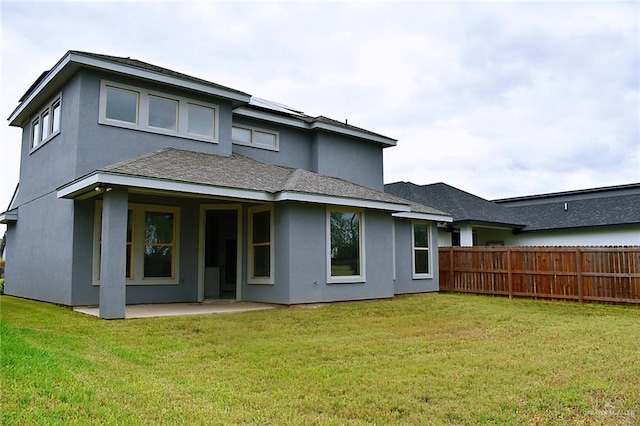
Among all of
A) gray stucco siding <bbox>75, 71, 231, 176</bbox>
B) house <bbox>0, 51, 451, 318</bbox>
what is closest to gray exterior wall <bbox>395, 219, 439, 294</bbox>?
house <bbox>0, 51, 451, 318</bbox>

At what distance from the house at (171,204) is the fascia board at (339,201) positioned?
0.03 metres

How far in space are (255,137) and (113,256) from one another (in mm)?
6590

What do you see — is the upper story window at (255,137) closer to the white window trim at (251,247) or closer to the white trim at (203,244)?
the white trim at (203,244)

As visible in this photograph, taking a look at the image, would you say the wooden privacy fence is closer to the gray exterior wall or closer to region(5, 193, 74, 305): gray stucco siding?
the gray exterior wall

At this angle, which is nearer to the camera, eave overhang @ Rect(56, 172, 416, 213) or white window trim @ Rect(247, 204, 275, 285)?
eave overhang @ Rect(56, 172, 416, 213)

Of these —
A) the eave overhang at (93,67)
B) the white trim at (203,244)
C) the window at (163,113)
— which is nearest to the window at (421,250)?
the white trim at (203,244)

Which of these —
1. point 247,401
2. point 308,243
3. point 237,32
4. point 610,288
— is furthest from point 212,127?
point 610,288

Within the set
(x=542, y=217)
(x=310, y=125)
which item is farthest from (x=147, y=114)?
(x=542, y=217)

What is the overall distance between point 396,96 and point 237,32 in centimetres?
785

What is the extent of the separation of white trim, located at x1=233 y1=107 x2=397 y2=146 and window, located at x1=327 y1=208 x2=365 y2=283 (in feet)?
12.7

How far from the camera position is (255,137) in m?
15.0

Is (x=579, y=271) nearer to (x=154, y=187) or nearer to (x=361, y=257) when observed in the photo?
(x=361, y=257)

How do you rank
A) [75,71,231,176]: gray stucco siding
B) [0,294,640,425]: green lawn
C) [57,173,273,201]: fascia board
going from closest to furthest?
[0,294,640,425]: green lawn
[57,173,273,201]: fascia board
[75,71,231,176]: gray stucco siding

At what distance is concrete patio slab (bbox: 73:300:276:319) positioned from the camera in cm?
1039
